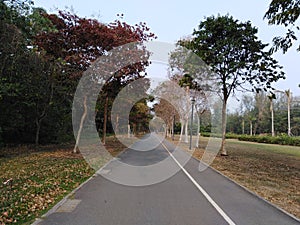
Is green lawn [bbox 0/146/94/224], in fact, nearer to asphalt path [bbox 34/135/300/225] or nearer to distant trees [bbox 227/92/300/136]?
asphalt path [bbox 34/135/300/225]

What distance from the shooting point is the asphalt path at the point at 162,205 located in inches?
202

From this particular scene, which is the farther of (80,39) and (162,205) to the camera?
(80,39)

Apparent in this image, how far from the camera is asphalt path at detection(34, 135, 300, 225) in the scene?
16.8 ft

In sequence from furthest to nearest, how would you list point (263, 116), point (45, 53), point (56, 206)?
1. point (263, 116)
2. point (45, 53)
3. point (56, 206)

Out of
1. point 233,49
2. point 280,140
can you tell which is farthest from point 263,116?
point 233,49

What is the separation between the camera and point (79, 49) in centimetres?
1527

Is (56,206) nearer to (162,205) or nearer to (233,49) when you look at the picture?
(162,205)

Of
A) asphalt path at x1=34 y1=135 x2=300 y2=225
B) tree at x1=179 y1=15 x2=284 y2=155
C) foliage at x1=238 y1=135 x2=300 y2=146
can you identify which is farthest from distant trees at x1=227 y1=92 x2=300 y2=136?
asphalt path at x1=34 y1=135 x2=300 y2=225

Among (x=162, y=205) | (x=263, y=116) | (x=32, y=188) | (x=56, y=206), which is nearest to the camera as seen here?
(x=56, y=206)

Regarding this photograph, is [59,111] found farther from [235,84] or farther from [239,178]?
[239,178]

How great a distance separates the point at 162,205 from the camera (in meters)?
6.09

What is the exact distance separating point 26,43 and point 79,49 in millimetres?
3306

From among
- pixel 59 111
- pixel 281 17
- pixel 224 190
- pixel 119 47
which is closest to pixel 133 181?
pixel 224 190

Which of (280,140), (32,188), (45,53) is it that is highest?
(45,53)
